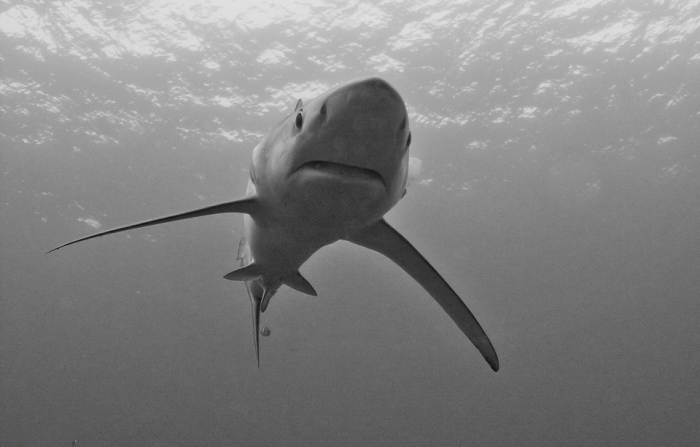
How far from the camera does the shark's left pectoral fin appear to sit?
3.04 meters

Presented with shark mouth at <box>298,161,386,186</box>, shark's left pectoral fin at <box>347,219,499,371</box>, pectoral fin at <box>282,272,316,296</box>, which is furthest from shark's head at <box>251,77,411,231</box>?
pectoral fin at <box>282,272,316,296</box>

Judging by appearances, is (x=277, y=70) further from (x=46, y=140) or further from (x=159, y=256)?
(x=159, y=256)

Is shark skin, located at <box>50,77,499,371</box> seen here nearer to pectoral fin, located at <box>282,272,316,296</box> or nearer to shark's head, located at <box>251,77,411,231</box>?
shark's head, located at <box>251,77,411,231</box>

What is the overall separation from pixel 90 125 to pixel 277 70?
8.61 metres

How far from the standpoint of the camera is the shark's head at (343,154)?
1703 millimetres

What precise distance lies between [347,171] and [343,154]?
0.13 meters

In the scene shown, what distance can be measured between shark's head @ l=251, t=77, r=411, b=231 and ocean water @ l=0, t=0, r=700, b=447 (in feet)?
36.0

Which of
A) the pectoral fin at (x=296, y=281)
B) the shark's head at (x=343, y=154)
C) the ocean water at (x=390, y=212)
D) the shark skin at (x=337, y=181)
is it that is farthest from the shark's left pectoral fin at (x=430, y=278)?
the ocean water at (x=390, y=212)

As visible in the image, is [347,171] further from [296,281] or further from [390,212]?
[390,212]

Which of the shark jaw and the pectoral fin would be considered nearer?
the shark jaw

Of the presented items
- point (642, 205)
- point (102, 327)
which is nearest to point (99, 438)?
point (102, 327)

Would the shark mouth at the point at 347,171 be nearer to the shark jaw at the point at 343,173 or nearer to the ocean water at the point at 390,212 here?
the shark jaw at the point at 343,173

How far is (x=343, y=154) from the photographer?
186cm

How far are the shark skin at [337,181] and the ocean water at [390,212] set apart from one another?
1042 centimetres
